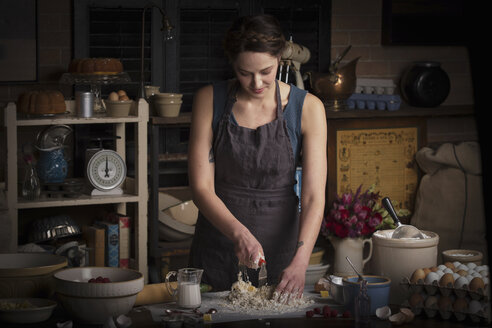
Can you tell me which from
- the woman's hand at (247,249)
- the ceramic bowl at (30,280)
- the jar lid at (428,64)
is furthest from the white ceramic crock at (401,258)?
the jar lid at (428,64)

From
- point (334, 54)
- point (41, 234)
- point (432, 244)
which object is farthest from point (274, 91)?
point (334, 54)

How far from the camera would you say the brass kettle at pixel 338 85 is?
448 cm

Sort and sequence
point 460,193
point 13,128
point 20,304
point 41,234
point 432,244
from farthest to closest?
point 460,193, point 41,234, point 13,128, point 432,244, point 20,304

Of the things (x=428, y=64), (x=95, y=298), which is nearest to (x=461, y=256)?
(x=95, y=298)

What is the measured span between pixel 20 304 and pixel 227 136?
945mm

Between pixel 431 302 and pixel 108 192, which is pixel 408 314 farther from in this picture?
pixel 108 192

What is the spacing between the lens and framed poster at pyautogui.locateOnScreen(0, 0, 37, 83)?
4.07m

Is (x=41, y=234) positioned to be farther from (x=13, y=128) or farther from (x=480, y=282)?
(x=480, y=282)

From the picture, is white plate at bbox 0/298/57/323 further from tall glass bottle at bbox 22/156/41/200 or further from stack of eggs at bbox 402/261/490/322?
tall glass bottle at bbox 22/156/41/200

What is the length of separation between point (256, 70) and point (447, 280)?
89 cm

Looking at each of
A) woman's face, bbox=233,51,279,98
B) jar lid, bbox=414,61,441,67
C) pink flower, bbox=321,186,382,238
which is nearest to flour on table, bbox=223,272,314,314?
woman's face, bbox=233,51,279,98

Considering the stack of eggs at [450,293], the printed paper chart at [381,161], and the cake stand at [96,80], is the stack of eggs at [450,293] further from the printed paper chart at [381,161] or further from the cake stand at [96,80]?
the printed paper chart at [381,161]

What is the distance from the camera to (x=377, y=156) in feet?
15.6

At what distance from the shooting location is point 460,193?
15.4 feet
